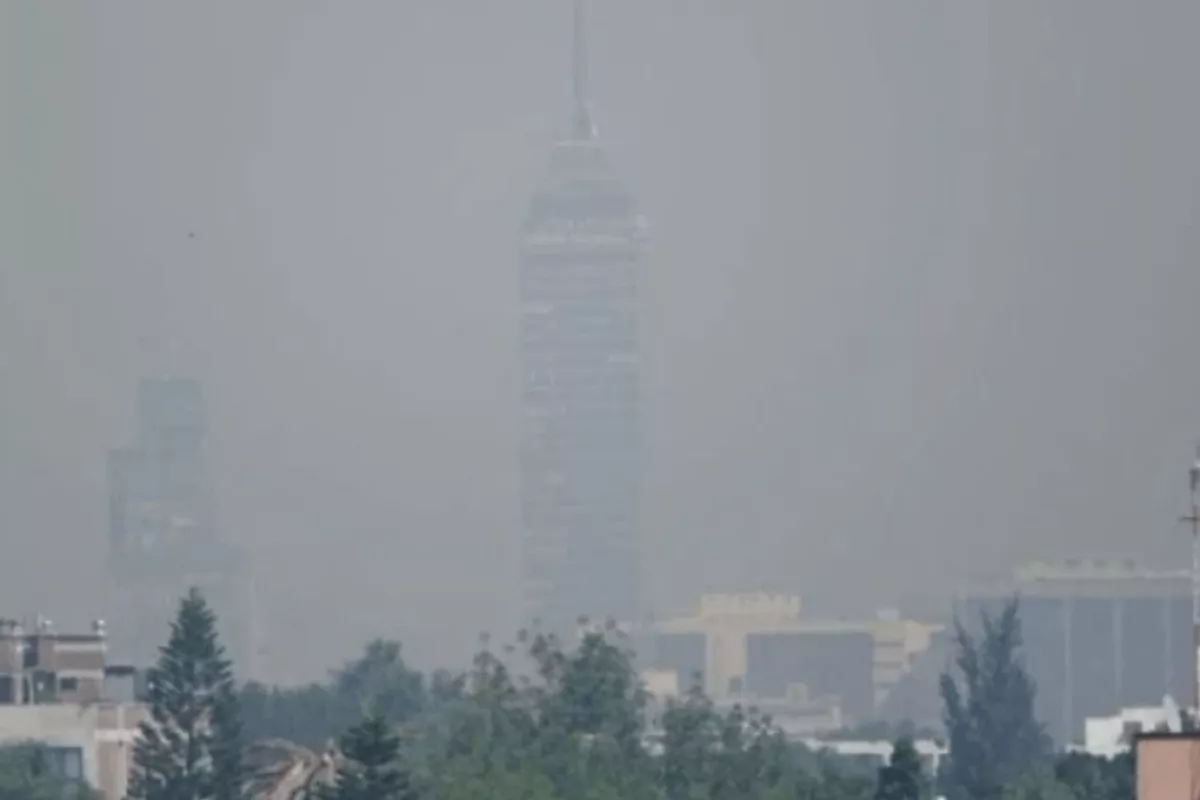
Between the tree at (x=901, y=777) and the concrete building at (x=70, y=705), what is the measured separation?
1139 inches

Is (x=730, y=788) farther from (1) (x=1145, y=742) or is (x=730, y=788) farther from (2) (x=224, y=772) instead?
(1) (x=1145, y=742)

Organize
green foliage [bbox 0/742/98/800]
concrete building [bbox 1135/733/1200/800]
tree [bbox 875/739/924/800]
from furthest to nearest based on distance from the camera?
green foliage [bbox 0/742/98/800] → tree [bbox 875/739/924/800] → concrete building [bbox 1135/733/1200/800]

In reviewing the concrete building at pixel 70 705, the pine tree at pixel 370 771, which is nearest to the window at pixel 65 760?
the concrete building at pixel 70 705

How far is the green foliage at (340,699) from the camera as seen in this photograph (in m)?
103

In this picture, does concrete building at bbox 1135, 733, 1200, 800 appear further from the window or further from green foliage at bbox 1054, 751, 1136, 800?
the window

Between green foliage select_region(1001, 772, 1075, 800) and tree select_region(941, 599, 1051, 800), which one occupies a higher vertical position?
tree select_region(941, 599, 1051, 800)

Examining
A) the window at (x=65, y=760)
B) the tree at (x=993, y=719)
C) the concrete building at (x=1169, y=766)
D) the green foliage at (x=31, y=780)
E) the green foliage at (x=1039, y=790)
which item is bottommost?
the concrete building at (x=1169, y=766)

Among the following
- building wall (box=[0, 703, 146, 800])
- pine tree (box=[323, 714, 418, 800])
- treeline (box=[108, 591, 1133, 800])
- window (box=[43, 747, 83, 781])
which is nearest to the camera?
pine tree (box=[323, 714, 418, 800])

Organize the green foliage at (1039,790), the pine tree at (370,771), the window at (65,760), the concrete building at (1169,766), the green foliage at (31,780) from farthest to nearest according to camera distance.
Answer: the window at (65,760) → the green foliage at (31,780) → the green foliage at (1039,790) → the pine tree at (370,771) → the concrete building at (1169,766)

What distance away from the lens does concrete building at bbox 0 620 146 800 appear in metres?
84.1

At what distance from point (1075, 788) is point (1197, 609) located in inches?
1085

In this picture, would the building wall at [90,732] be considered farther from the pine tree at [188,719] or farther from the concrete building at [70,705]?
the pine tree at [188,719]

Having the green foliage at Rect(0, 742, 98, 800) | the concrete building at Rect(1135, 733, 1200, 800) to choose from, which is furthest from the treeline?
the concrete building at Rect(1135, 733, 1200, 800)

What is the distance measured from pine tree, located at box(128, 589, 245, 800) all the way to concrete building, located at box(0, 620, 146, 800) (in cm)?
1244
